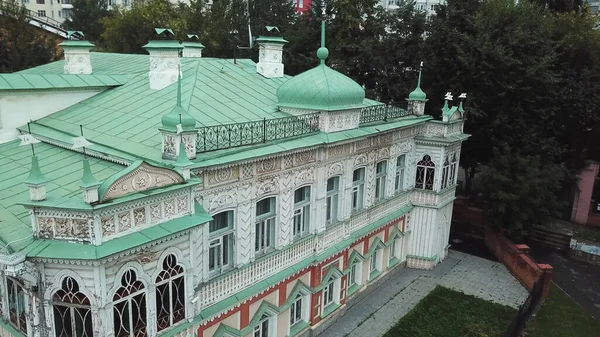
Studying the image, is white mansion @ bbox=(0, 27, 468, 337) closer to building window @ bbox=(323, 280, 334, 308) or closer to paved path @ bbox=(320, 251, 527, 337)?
building window @ bbox=(323, 280, 334, 308)

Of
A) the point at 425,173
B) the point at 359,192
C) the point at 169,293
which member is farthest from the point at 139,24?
the point at 169,293

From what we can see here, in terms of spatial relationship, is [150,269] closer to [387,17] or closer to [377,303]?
[377,303]

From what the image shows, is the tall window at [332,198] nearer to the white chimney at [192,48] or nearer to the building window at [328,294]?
the building window at [328,294]

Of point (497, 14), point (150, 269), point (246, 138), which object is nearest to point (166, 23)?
point (497, 14)

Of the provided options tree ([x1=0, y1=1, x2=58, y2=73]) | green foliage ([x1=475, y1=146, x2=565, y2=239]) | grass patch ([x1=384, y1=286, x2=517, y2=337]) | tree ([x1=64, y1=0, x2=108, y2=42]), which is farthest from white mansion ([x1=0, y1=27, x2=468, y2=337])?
tree ([x1=64, y1=0, x2=108, y2=42])

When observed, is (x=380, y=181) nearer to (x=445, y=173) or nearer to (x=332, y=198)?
(x=332, y=198)

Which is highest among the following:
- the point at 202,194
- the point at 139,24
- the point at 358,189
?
the point at 139,24
